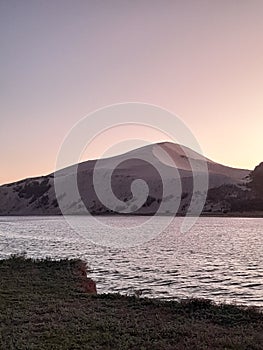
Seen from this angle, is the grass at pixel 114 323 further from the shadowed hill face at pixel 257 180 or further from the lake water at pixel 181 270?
the shadowed hill face at pixel 257 180

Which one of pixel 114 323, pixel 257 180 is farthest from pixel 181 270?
pixel 257 180

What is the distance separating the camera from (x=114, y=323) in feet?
59.1

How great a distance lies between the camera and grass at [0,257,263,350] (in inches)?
610

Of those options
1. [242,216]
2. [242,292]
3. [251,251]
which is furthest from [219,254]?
[242,216]

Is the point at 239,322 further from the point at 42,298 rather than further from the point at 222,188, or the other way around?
the point at 222,188

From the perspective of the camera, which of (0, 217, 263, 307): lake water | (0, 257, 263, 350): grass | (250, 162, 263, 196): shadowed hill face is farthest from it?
(250, 162, 263, 196): shadowed hill face

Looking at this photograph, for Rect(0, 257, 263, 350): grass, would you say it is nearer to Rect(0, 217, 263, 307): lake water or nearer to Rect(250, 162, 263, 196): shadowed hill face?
Rect(0, 217, 263, 307): lake water

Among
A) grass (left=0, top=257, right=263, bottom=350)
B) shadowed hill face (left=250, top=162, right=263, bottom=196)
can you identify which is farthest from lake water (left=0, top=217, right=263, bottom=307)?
A: shadowed hill face (left=250, top=162, right=263, bottom=196)

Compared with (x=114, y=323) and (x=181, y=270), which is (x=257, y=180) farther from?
(x=114, y=323)

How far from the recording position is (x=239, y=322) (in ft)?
61.6

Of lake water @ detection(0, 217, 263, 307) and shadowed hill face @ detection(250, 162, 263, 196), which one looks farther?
shadowed hill face @ detection(250, 162, 263, 196)

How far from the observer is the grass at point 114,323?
50.8ft

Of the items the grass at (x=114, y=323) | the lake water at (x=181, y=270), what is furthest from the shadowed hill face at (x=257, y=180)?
the grass at (x=114, y=323)

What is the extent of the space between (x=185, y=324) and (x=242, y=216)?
147566 millimetres
